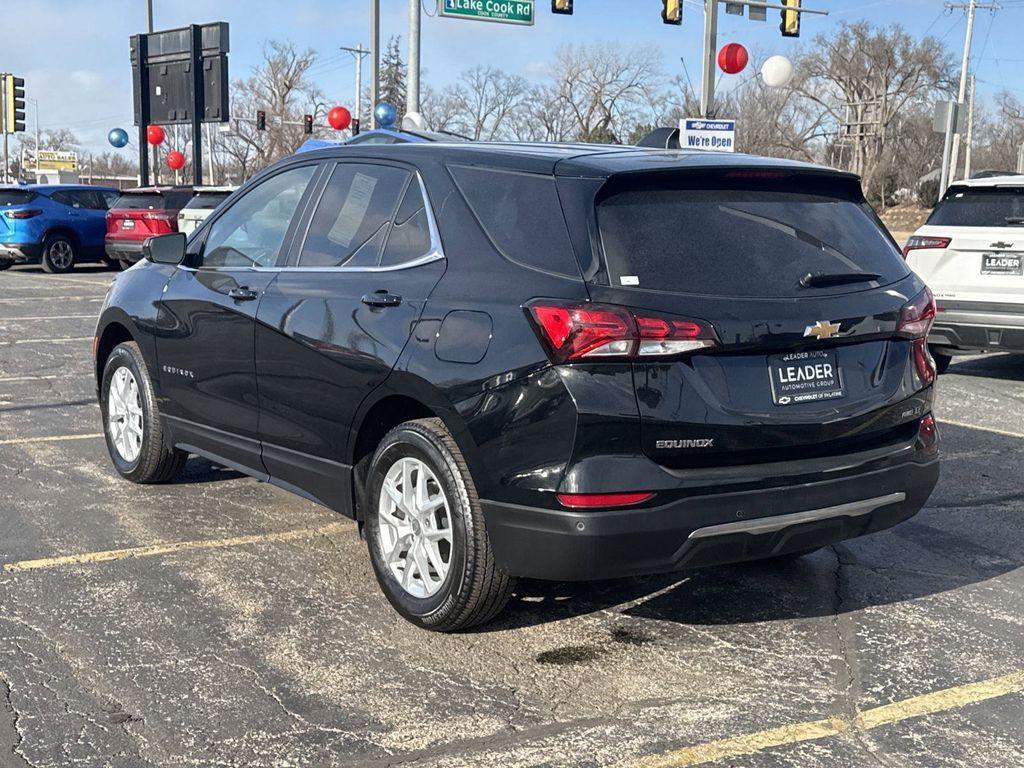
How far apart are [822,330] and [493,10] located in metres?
19.6

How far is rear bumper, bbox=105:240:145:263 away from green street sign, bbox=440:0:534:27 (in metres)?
6.83

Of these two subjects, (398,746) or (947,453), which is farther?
(947,453)

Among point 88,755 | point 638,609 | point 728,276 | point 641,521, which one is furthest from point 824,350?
point 88,755

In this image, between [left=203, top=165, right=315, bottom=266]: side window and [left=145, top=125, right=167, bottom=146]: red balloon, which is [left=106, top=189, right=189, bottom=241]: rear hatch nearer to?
[left=145, top=125, right=167, bottom=146]: red balloon

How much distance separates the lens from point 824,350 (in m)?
4.10

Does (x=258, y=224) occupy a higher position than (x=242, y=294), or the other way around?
(x=258, y=224)

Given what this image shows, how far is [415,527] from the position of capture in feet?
14.3

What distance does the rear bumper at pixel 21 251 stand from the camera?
22031 mm

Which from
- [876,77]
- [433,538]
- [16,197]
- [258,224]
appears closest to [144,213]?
[16,197]

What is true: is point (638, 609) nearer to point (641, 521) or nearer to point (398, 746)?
point (641, 521)

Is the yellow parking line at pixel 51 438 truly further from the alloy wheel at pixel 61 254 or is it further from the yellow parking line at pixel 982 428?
the alloy wheel at pixel 61 254

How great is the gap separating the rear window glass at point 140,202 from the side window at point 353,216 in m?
17.2

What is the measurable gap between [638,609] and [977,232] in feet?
21.4

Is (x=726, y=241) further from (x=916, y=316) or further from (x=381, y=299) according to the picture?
(x=381, y=299)
